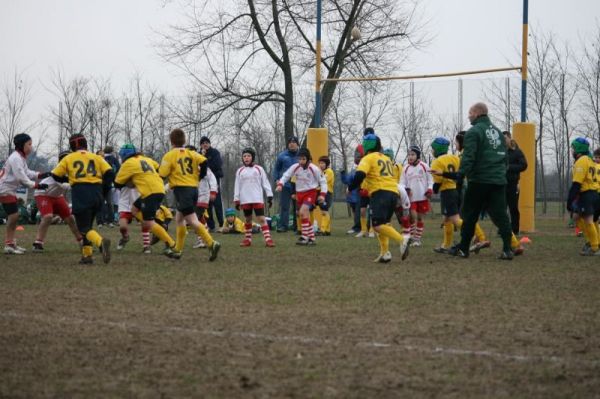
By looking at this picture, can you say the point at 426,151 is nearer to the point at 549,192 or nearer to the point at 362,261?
the point at 549,192

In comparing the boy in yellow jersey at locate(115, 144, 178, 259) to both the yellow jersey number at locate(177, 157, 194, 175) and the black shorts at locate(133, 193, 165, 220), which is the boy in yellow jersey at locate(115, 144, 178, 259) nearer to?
the black shorts at locate(133, 193, 165, 220)

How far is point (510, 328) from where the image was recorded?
24.6ft

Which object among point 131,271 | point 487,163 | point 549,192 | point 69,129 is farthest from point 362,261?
point 549,192

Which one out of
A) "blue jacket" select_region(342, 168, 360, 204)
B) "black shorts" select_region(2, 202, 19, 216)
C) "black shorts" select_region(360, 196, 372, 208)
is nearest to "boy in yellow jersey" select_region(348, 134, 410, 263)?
"black shorts" select_region(2, 202, 19, 216)

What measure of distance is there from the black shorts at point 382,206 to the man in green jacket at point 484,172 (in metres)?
1.12

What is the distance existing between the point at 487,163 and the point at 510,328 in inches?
257

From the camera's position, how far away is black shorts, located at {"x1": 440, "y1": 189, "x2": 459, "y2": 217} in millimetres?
15789

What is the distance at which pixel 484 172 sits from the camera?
13750 mm

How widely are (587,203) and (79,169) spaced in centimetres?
813

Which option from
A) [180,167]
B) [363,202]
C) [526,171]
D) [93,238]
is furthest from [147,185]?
[526,171]

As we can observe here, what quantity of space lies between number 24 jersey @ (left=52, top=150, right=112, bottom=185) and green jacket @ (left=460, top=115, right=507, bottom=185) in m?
5.37

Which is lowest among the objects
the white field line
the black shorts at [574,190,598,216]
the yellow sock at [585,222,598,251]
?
the white field line

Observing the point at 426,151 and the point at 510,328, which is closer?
the point at 510,328

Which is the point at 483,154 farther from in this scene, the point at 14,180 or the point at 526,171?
the point at 526,171
